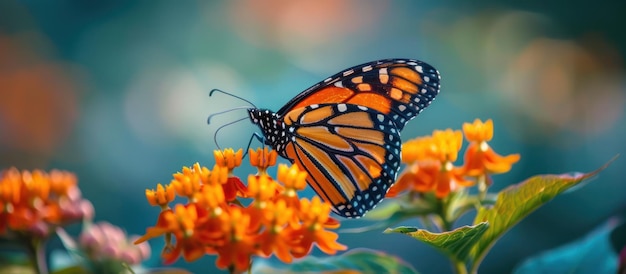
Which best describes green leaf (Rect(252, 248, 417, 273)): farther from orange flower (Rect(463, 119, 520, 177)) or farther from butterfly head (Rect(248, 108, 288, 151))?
butterfly head (Rect(248, 108, 288, 151))

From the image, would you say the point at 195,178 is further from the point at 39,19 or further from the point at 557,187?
the point at 39,19

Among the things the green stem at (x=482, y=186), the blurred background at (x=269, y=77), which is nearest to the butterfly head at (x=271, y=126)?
the green stem at (x=482, y=186)

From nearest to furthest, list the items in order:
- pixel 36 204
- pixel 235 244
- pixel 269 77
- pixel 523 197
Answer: pixel 235 244 < pixel 523 197 < pixel 36 204 < pixel 269 77

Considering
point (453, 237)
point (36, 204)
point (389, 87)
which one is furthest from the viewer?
point (389, 87)

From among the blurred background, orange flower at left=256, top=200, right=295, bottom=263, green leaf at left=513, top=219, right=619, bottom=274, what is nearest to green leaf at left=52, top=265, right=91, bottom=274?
orange flower at left=256, top=200, right=295, bottom=263

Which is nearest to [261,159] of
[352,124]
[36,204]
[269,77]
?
[352,124]

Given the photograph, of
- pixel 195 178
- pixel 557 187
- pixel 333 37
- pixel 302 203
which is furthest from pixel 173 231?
pixel 333 37

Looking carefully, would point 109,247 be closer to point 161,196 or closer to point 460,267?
point 161,196

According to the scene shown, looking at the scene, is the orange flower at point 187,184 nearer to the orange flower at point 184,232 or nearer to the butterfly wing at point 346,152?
the orange flower at point 184,232
